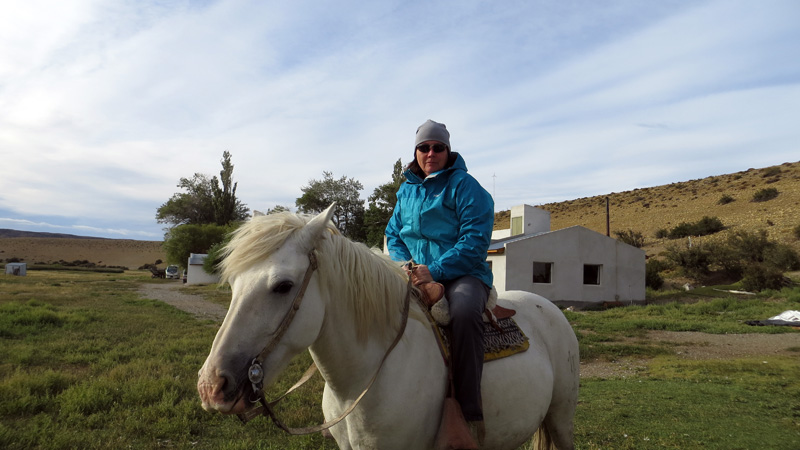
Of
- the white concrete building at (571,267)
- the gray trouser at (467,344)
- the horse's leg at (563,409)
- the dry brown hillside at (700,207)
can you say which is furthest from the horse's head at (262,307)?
the dry brown hillside at (700,207)

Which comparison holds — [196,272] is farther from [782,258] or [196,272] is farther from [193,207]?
[782,258]

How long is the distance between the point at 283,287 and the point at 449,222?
1.17m

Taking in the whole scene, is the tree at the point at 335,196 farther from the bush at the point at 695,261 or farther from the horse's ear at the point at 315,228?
the horse's ear at the point at 315,228

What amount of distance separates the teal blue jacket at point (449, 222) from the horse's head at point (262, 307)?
832 mm

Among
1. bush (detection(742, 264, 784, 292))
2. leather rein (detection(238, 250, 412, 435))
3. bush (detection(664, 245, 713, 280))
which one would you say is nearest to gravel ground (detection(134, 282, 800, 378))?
leather rein (detection(238, 250, 412, 435))

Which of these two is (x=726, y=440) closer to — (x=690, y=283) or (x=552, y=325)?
(x=552, y=325)

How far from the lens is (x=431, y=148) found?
2807 mm

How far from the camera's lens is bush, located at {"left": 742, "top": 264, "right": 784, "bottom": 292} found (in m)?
20.0

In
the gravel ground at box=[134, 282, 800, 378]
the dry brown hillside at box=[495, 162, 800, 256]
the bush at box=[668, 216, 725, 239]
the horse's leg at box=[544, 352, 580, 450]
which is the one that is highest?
the dry brown hillside at box=[495, 162, 800, 256]

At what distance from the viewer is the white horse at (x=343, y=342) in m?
1.70

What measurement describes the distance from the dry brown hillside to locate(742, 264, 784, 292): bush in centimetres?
992

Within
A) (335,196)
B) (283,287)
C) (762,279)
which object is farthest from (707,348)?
(335,196)

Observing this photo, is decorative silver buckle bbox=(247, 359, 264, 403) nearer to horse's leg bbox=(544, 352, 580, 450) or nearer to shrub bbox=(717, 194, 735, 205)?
horse's leg bbox=(544, 352, 580, 450)

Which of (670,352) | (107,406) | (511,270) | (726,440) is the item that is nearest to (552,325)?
(726,440)
